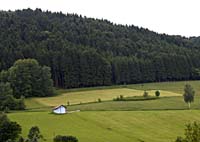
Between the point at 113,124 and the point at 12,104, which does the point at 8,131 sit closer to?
the point at 113,124

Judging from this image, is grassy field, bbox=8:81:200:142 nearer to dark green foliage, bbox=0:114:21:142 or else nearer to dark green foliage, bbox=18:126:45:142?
dark green foliage, bbox=18:126:45:142

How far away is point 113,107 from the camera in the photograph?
89.8m

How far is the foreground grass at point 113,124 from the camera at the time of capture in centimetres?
6328

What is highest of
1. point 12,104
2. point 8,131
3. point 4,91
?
point 4,91

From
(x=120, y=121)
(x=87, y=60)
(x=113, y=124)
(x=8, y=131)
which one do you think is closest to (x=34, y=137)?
(x=8, y=131)

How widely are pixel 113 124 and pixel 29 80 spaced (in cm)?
5989

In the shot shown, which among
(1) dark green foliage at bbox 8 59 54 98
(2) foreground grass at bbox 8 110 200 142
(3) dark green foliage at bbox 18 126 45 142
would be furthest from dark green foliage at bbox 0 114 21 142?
(1) dark green foliage at bbox 8 59 54 98

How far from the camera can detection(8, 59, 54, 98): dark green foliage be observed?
12356cm

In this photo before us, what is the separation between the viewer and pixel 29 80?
12719cm

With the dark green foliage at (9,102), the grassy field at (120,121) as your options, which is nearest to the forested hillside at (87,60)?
the dark green foliage at (9,102)

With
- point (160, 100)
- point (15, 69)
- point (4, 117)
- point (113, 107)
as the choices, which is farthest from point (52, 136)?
point (15, 69)

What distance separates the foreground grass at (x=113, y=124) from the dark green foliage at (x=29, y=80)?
44.0m

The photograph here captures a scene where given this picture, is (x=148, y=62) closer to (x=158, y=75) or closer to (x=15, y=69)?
(x=158, y=75)

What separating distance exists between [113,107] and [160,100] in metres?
16.3
